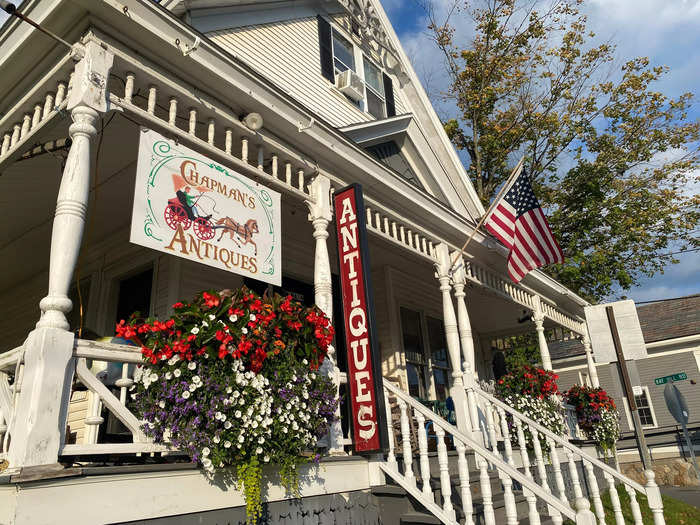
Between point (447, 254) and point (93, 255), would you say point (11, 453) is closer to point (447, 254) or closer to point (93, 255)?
point (93, 255)

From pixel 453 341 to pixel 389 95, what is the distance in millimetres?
7754

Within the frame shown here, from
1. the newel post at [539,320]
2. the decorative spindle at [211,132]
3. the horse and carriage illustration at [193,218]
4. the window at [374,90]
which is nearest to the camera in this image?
the horse and carriage illustration at [193,218]

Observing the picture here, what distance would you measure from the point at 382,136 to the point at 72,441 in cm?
833

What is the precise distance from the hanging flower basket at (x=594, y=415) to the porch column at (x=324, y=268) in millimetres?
8339

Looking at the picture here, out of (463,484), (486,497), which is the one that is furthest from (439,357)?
(486,497)

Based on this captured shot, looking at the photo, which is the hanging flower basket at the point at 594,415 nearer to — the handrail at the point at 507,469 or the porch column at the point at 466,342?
the porch column at the point at 466,342

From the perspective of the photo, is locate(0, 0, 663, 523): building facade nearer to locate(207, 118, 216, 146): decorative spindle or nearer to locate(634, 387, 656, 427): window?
locate(207, 118, 216, 146): decorative spindle

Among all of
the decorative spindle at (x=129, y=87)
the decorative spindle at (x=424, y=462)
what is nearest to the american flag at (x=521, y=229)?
the decorative spindle at (x=424, y=462)

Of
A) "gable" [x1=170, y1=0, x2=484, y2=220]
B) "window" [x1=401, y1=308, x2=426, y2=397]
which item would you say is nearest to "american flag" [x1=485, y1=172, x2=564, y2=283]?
"window" [x1=401, y1=308, x2=426, y2=397]

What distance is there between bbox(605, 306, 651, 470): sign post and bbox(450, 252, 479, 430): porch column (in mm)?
2086

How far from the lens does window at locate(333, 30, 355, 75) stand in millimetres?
11938

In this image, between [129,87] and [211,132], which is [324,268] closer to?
[211,132]

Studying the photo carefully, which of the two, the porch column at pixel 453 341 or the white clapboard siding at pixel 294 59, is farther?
the white clapboard siding at pixel 294 59

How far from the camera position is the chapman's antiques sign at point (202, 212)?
14.2ft
